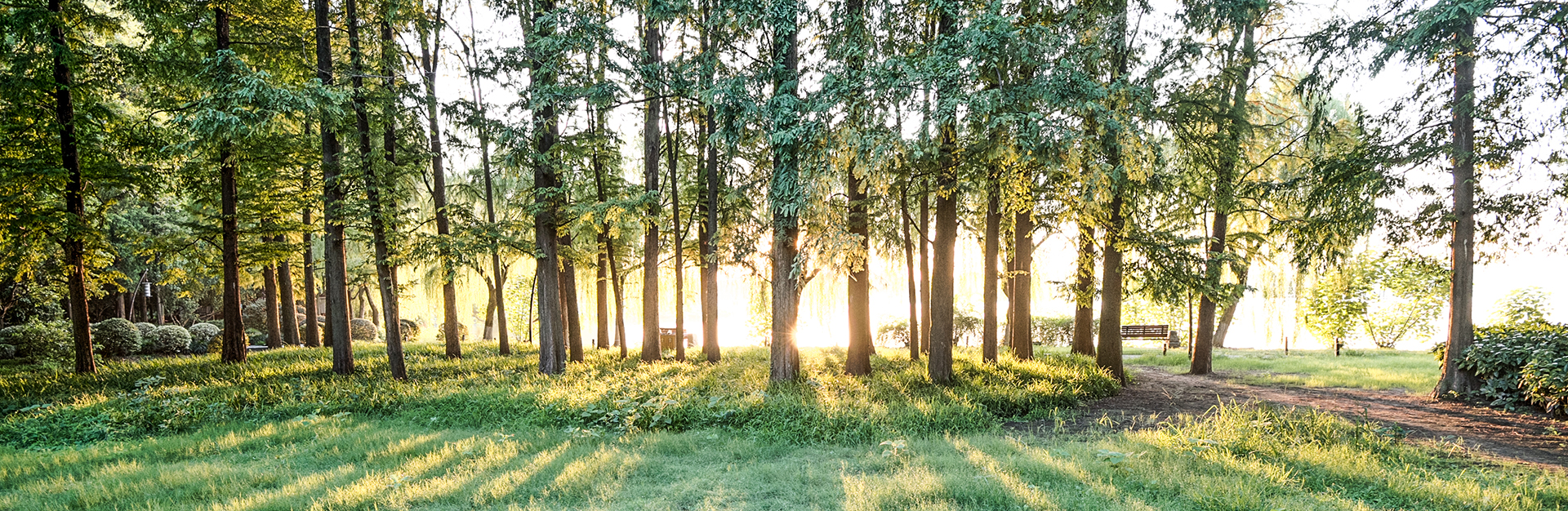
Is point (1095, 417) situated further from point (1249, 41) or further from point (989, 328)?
point (1249, 41)

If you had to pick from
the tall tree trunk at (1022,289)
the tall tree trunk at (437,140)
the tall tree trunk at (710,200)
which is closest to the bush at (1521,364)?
the tall tree trunk at (1022,289)

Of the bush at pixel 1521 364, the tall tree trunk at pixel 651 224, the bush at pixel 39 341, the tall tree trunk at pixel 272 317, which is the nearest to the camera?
the bush at pixel 1521 364

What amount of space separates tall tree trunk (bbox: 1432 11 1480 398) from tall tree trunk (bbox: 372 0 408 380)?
17.7 m

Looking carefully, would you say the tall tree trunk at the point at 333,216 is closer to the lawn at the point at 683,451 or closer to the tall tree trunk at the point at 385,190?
the tall tree trunk at the point at 385,190

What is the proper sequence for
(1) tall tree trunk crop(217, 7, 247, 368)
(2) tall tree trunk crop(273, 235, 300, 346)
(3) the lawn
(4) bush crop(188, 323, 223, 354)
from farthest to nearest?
(2) tall tree trunk crop(273, 235, 300, 346)
(4) bush crop(188, 323, 223, 354)
(1) tall tree trunk crop(217, 7, 247, 368)
(3) the lawn

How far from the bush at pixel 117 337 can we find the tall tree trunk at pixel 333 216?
29.2 feet

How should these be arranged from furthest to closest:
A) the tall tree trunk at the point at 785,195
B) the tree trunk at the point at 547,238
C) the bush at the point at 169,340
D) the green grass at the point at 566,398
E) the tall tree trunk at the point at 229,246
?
the bush at the point at 169,340, the tall tree trunk at the point at 229,246, the tree trunk at the point at 547,238, the tall tree trunk at the point at 785,195, the green grass at the point at 566,398

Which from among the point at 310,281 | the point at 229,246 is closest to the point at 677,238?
the point at 229,246

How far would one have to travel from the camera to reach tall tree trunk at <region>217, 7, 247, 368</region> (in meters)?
12.2

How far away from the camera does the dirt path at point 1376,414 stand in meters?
7.27

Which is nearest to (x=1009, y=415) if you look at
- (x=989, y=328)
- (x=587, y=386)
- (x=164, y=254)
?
(x=989, y=328)

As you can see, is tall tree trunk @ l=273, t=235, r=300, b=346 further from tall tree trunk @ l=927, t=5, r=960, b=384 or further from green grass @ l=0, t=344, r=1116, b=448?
tall tree trunk @ l=927, t=5, r=960, b=384

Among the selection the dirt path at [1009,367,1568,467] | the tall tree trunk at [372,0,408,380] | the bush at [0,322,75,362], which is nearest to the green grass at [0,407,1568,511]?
the dirt path at [1009,367,1568,467]

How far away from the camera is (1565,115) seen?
8.15 metres
